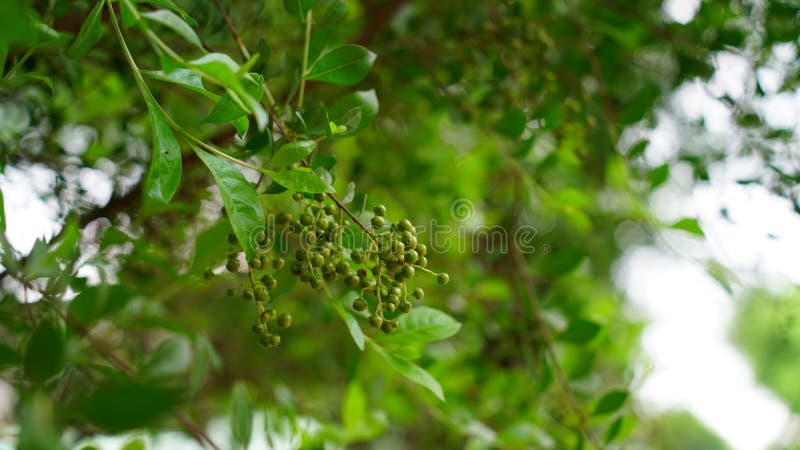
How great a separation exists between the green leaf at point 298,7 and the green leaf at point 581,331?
1.73 feet

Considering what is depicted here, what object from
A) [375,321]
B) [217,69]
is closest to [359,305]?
[375,321]

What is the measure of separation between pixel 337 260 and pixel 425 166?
27.9 inches

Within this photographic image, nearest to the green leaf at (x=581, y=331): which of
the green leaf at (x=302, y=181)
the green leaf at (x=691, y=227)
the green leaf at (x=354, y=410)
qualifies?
the green leaf at (x=691, y=227)

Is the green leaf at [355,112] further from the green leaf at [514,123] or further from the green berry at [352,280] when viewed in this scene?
the green leaf at [514,123]

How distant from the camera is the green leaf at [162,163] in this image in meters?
0.41

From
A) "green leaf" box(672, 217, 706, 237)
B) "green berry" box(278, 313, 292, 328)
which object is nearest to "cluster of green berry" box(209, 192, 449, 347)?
"green berry" box(278, 313, 292, 328)

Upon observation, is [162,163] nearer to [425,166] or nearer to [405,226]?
[405,226]

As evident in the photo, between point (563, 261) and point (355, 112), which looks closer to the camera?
point (355, 112)

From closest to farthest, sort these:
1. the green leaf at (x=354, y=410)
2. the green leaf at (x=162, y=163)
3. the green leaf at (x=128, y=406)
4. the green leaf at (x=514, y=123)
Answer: the green leaf at (x=128, y=406)
the green leaf at (x=162, y=163)
the green leaf at (x=514, y=123)
the green leaf at (x=354, y=410)

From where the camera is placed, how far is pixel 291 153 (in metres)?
0.43

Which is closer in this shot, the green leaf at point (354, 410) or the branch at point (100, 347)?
the branch at point (100, 347)

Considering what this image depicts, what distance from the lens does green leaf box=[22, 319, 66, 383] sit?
32cm

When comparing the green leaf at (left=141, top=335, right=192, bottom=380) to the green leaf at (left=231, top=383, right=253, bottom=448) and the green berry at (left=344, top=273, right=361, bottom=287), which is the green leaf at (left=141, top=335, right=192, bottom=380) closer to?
the green leaf at (left=231, top=383, right=253, bottom=448)

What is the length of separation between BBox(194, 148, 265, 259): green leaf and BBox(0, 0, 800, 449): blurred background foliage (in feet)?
0.31
